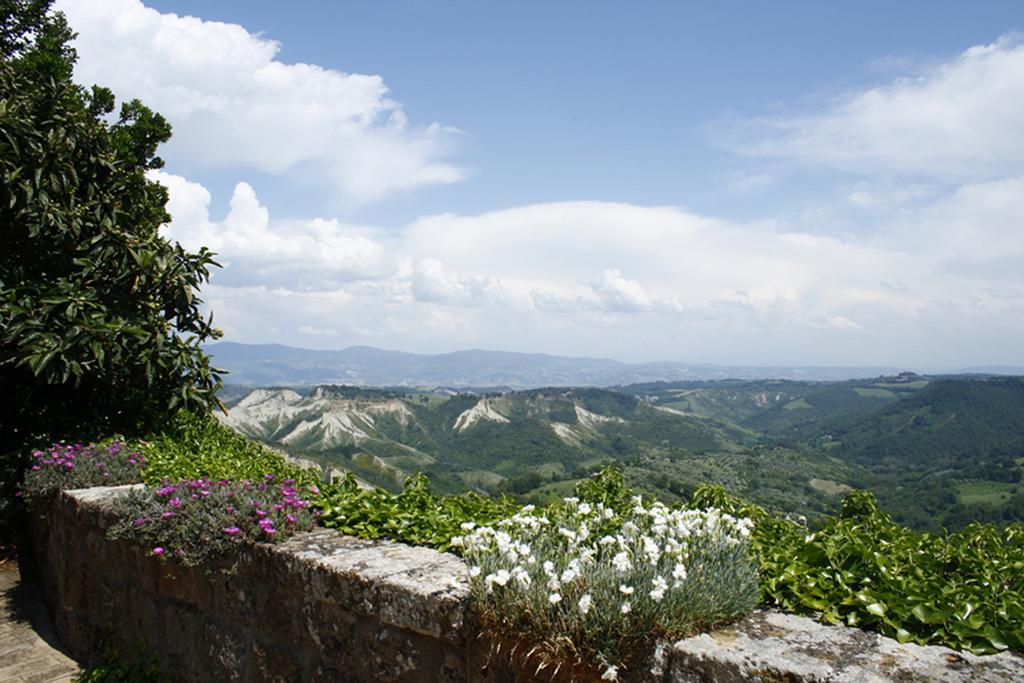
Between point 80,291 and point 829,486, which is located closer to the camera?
point 80,291

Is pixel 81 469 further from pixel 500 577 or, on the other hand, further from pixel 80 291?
pixel 500 577

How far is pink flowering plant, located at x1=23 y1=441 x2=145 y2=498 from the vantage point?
5047 mm

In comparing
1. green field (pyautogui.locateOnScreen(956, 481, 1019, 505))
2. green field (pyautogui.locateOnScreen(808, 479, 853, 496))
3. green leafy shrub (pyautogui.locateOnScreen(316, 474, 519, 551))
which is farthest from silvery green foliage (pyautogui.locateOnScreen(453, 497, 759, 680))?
green field (pyautogui.locateOnScreen(808, 479, 853, 496))

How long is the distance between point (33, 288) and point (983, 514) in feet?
256

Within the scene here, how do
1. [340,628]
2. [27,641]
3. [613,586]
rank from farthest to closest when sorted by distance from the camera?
[27,641]
[340,628]
[613,586]

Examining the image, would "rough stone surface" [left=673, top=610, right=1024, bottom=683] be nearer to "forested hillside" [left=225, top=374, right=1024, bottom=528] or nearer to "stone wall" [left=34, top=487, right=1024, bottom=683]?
"stone wall" [left=34, top=487, right=1024, bottom=683]

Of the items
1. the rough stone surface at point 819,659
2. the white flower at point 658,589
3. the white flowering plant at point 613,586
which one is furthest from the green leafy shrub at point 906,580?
the white flower at point 658,589

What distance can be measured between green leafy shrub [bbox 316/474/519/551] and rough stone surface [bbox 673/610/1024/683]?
1.46m

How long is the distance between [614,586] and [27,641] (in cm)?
527

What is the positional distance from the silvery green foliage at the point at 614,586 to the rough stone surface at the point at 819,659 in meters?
0.12

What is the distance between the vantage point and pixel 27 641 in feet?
16.6

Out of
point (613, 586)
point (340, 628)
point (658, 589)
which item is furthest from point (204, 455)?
point (658, 589)

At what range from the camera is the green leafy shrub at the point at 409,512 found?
3.39m

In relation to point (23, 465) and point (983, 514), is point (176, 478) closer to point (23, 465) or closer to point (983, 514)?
point (23, 465)
